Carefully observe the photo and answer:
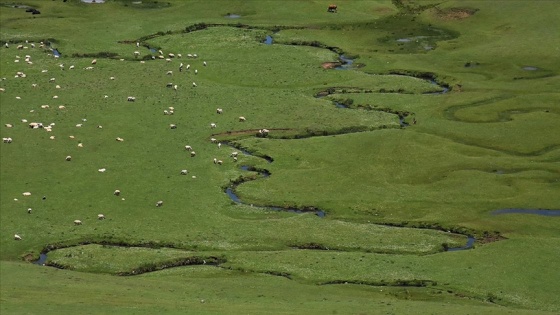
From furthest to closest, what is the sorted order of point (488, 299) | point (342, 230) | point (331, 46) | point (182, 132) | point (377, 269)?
point (331, 46) < point (182, 132) < point (342, 230) < point (377, 269) < point (488, 299)

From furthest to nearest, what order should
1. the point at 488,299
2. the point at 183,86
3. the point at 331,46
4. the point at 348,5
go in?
the point at 348,5 < the point at 331,46 < the point at 183,86 < the point at 488,299

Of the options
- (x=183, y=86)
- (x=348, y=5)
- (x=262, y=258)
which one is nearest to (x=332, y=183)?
(x=262, y=258)

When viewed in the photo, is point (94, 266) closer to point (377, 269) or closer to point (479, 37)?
point (377, 269)

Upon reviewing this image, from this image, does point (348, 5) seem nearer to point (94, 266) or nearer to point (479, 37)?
point (479, 37)

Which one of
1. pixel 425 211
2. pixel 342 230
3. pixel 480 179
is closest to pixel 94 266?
pixel 342 230

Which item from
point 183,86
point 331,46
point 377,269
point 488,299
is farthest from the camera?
point 331,46

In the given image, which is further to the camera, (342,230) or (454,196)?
(454,196)
